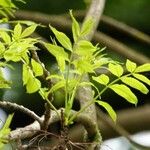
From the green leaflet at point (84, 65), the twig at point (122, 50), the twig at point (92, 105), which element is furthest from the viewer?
the twig at point (122, 50)

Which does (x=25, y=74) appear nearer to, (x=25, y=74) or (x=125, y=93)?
(x=25, y=74)

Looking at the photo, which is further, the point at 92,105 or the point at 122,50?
the point at 122,50

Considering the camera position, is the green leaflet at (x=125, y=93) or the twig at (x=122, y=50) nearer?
the green leaflet at (x=125, y=93)

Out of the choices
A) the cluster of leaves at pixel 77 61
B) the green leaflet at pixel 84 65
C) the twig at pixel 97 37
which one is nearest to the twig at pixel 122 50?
the twig at pixel 97 37

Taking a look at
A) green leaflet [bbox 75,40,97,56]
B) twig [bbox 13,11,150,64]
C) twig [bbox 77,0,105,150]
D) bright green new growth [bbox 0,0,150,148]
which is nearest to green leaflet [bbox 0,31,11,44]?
bright green new growth [bbox 0,0,150,148]

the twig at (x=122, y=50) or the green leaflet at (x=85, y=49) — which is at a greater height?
the twig at (x=122, y=50)

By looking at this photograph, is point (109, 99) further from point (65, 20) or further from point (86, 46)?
point (86, 46)

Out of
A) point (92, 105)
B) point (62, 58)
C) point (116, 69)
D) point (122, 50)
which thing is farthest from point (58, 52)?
point (122, 50)

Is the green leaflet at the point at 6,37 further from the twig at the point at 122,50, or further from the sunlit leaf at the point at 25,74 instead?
the twig at the point at 122,50

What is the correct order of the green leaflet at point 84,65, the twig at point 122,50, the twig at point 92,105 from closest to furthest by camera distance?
the green leaflet at point 84,65 → the twig at point 92,105 → the twig at point 122,50
